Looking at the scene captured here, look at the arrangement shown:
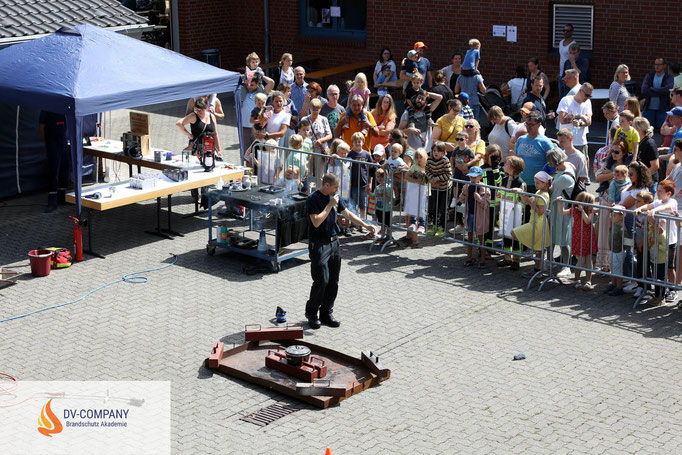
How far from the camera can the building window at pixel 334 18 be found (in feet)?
82.8

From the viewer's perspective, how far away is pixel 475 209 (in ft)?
43.4

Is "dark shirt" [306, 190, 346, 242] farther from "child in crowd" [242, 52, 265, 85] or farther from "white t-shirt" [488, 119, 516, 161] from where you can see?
"child in crowd" [242, 52, 265, 85]

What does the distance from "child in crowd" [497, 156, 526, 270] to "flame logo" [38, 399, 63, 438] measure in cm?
629

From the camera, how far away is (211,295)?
12320 mm

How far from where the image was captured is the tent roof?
13789 mm

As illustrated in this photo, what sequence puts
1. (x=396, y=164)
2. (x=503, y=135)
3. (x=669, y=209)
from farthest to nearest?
(x=503, y=135), (x=396, y=164), (x=669, y=209)

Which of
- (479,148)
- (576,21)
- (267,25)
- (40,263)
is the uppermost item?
(267,25)

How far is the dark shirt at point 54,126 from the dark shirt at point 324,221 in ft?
21.3

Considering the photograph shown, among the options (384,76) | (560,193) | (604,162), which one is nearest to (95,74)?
(560,193)

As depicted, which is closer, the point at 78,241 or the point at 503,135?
the point at 78,241

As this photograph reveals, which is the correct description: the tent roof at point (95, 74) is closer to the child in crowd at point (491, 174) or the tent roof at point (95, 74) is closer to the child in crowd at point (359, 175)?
the child in crowd at point (359, 175)

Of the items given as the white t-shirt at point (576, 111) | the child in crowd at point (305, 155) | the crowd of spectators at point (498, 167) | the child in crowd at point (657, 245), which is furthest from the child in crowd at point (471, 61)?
the child in crowd at point (657, 245)

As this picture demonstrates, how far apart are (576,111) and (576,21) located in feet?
21.1

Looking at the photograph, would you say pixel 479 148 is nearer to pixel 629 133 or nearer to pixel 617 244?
pixel 629 133
